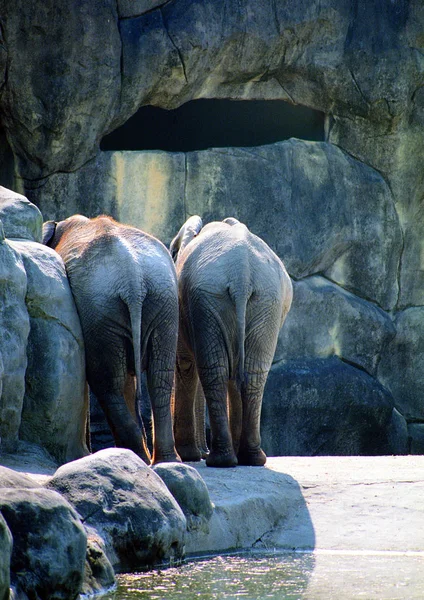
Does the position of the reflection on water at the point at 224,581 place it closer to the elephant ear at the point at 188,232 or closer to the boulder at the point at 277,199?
the elephant ear at the point at 188,232

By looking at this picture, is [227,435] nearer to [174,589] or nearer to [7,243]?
[7,243]

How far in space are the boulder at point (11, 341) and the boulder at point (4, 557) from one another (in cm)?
256

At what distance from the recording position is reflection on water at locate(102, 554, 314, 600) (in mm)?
4879

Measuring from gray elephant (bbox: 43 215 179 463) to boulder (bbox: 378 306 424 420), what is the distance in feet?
20.2

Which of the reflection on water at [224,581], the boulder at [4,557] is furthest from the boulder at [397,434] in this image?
the boulder at [4,557]

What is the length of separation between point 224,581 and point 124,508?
539mm

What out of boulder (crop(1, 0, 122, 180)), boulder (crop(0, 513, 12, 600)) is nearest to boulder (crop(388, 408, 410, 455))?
boulder (crop(1, 0, 122, 180))

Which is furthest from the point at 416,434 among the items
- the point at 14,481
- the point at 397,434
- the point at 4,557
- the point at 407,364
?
the point at 4,557

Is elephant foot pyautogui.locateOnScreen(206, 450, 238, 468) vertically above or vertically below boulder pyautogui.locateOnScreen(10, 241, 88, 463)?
below

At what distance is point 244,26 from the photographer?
11.6 meters

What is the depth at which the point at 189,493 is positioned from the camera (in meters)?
5.81

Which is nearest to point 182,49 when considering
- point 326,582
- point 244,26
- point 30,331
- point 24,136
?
point 244,26

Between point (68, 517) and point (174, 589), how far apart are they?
0.70 metres

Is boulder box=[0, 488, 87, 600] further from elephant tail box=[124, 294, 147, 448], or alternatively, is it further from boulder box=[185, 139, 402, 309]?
boulder box=[185, 139, 402, 309]
